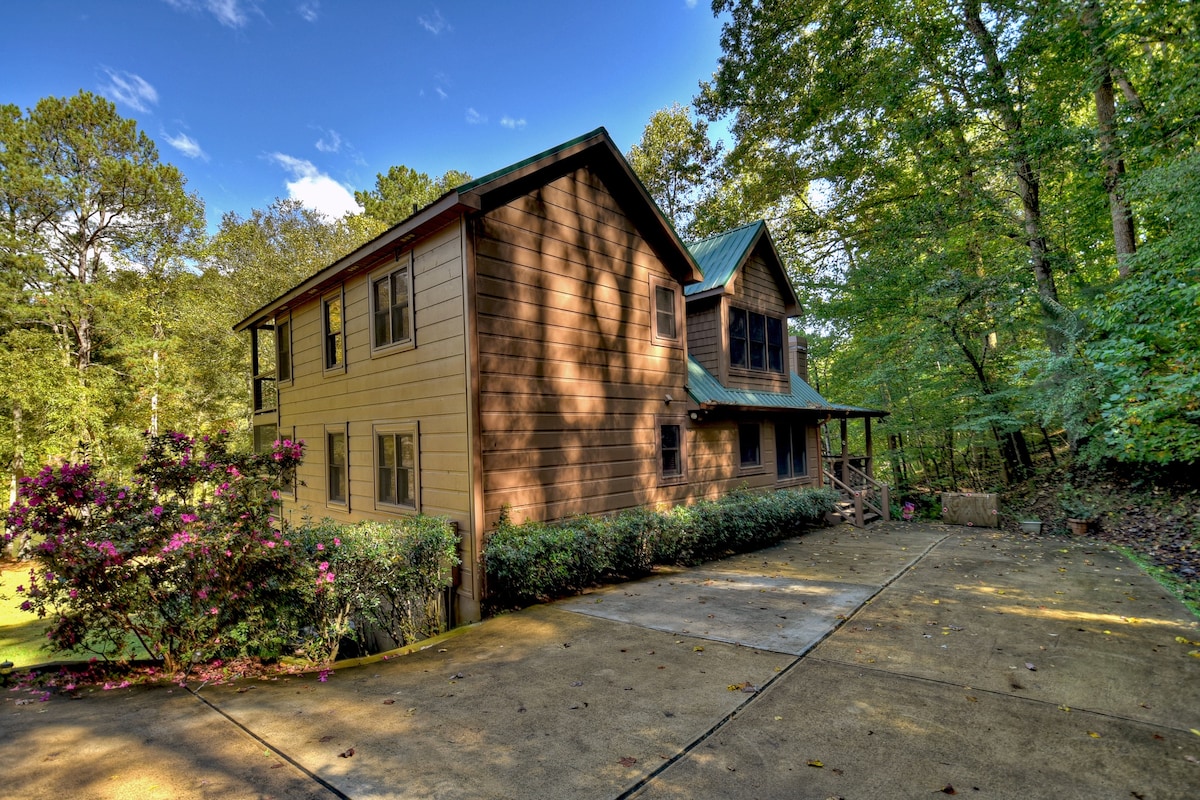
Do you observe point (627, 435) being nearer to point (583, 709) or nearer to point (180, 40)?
point (583, 709)

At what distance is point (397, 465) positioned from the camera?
28.3 ft

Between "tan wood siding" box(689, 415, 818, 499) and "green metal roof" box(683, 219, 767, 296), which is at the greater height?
"green metal roof" box(683, 219, 767, 296)

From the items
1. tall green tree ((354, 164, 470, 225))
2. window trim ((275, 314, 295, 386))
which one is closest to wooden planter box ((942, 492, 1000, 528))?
window trim ((275, 314, 295, 386))

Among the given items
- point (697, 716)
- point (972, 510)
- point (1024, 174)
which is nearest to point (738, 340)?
point (972, 510)

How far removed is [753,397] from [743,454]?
4.59 ft

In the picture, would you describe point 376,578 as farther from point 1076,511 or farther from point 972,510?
point 1076,511

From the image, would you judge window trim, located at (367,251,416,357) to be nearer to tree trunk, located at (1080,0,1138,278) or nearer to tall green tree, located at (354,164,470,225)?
tree trunk, located at (1080,0,1138,278)

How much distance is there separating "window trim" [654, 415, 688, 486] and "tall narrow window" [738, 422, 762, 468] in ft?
7.73

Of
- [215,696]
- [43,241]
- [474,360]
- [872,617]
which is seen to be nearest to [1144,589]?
[872,617]

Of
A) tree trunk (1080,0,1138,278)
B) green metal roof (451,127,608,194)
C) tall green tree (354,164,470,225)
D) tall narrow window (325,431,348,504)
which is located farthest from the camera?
tall green tree (354,164,470,225)

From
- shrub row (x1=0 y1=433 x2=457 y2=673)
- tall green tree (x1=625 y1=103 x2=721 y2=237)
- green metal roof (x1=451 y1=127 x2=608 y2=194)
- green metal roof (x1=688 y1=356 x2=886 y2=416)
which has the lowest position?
shrub row (x1=0 y1=433 x2=457 y2=673)

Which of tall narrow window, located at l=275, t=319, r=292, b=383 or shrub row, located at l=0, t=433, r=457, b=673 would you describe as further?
tall narrow window, located at l=275, t=319, r=292, b=383

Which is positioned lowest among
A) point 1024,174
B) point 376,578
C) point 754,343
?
point 376,578

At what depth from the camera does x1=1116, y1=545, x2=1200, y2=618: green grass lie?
6.11m
